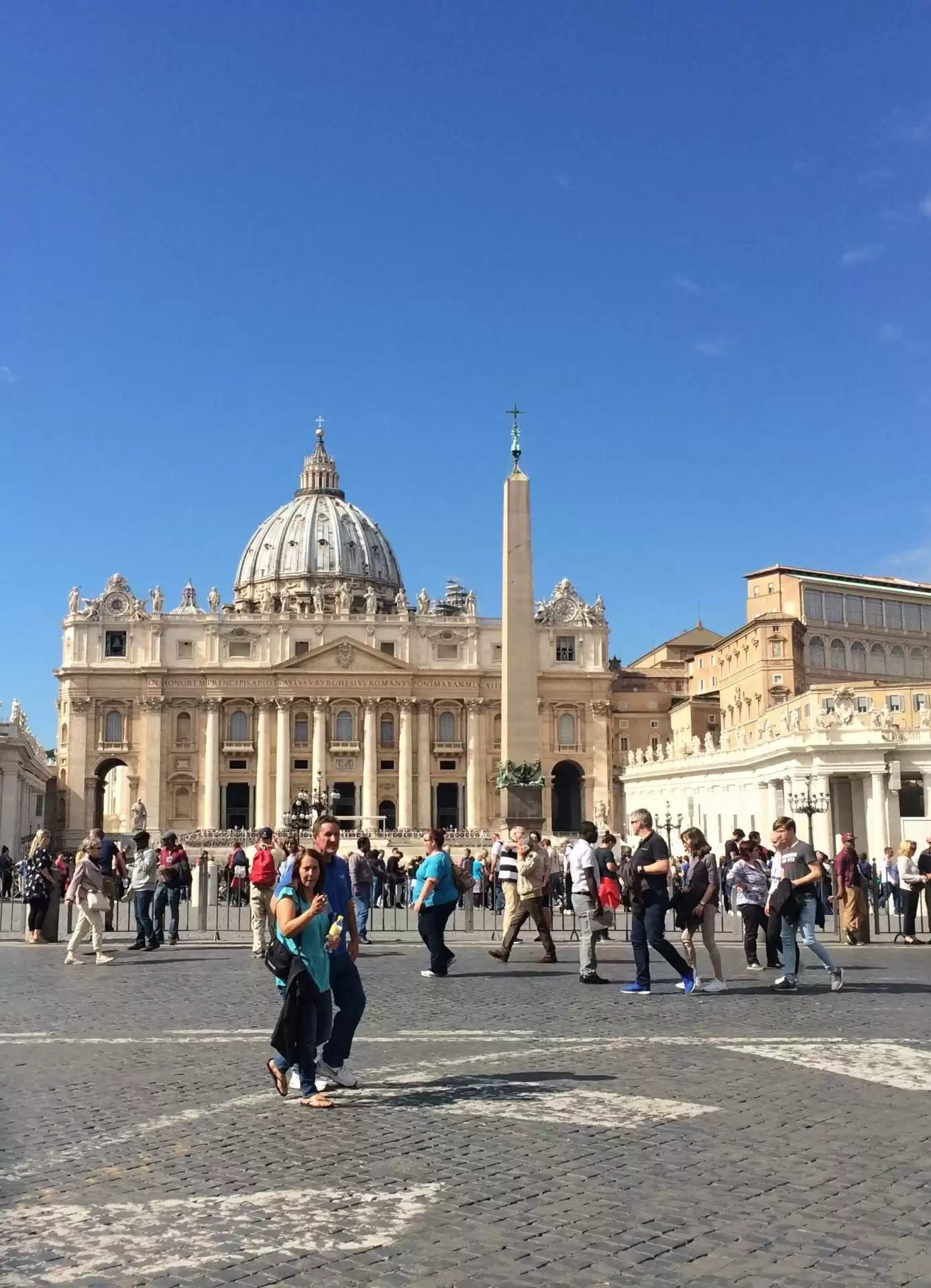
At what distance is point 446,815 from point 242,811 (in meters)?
12.3

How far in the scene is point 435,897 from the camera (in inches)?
501

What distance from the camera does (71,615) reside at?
3044 inches

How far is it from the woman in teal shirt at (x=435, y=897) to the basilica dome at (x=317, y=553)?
85.8 metres

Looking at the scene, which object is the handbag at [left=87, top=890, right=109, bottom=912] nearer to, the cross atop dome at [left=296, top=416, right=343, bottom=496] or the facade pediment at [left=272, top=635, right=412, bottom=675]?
the facade pediment at [left=272, top=635, right=412, bottom=675]

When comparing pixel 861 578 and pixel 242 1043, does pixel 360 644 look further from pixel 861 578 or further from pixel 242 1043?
pixel 242 1043

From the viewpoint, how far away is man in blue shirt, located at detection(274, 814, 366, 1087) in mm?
7465

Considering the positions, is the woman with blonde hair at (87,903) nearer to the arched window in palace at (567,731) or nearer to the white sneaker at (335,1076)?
the white sneaker at (335,1076)

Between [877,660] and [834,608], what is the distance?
344 cm

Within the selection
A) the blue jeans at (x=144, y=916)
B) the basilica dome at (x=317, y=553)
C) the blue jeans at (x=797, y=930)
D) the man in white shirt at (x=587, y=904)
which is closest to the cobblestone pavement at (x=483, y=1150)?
the blue jeans at (x=797, y=930)

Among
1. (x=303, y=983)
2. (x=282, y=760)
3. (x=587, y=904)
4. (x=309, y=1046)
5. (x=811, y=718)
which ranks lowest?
(x=309, y=1046)

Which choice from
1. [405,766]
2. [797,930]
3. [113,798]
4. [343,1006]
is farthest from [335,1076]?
[113,798]

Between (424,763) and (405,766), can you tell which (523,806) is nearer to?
(405,766)

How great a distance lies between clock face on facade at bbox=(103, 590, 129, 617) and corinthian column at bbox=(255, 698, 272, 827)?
990cm

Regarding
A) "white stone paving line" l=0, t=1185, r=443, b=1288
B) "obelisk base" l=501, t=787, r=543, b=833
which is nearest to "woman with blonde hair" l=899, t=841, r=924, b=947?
"obelisk base" l=501, t=787, r=543, b=833
